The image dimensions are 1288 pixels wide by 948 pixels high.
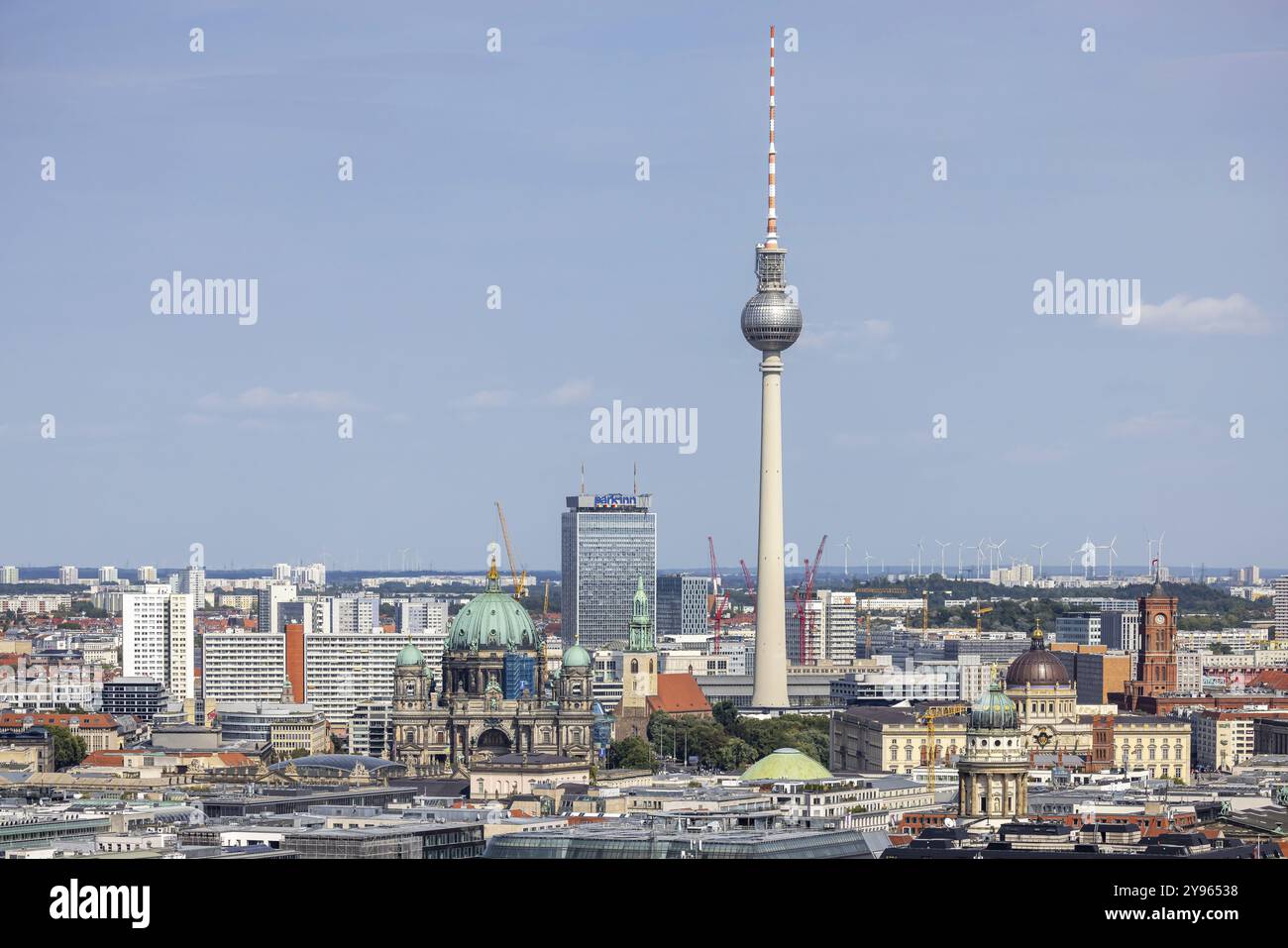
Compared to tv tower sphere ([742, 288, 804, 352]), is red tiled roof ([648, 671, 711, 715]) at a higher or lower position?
lower

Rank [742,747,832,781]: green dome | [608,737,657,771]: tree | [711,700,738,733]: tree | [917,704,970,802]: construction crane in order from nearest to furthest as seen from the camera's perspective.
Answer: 1. [742,747,832,781]: green dome
2. [917,704,970,802]: construction crane
3. [608,737,657,771]: tree
4. [711,700,738,733]: tree

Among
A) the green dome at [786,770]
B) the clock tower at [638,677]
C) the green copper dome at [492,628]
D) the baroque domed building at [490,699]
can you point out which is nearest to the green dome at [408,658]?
the baroque domed building at [490,699]

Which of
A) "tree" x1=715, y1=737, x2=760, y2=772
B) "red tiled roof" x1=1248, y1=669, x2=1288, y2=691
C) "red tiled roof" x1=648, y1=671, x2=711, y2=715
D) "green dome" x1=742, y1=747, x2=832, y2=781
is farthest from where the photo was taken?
"red tiled roof" x1=1248, y1=669, x2=1288, y2=691

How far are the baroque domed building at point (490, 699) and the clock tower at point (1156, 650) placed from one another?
1077 inches

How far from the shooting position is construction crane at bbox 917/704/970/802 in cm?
11547

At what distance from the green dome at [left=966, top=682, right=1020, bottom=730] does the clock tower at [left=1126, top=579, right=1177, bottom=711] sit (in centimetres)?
5141

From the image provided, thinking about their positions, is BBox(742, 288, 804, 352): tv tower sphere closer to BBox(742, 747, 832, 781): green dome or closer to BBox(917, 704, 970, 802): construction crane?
BBox(917, 704, 970, 802): construction crane

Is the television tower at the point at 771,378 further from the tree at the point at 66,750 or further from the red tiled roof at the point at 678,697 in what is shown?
the tree at the point at 66,750

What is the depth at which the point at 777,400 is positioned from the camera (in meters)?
141

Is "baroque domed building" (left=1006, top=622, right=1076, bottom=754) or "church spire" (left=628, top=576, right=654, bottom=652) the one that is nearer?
"baroque domed building" (left=1006, top=622, right=1076, bottom=754)

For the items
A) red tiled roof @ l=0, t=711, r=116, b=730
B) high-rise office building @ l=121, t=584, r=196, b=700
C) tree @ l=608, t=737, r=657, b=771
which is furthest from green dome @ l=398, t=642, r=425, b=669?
high-rise office building @ l=121, t=584, r=196, b=700

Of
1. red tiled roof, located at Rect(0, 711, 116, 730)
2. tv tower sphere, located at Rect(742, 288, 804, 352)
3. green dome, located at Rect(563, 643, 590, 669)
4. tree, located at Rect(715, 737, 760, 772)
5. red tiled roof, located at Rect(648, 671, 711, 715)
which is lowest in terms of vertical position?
tree, located at Rect(715, 737, 760, 772)
